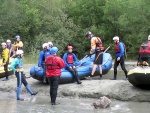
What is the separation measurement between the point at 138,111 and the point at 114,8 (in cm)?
2763

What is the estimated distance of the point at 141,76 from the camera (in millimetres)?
9359

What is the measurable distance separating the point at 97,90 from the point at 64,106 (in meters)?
1.64

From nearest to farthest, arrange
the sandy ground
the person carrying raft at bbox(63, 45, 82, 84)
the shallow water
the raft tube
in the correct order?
the shallow water < the raft tube < the sandy ground < the person carrying raft at bbox(63, 45, 82, 84)

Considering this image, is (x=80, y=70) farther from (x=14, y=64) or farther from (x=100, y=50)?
(x=14, y=64)

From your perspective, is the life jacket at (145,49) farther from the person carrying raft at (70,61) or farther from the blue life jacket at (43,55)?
the blue life jacket at (43,55)

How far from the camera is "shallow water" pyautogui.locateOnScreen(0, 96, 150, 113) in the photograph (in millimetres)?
8234

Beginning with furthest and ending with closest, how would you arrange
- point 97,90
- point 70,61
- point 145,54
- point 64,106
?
point 70,61 → point 97,90 → point 145,54 → point 64,106

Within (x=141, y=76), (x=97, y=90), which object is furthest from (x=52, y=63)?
(x=141, y=76)

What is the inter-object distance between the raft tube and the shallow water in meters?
0.58

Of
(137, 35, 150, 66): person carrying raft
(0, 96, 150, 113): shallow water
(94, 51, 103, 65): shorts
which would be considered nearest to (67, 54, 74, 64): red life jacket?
(94, 51, 103, 65): shorts

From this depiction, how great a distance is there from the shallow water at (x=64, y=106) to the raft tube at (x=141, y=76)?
580 millimetres

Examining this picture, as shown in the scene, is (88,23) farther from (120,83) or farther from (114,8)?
(120,83)

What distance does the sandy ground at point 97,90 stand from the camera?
9666 millimetres

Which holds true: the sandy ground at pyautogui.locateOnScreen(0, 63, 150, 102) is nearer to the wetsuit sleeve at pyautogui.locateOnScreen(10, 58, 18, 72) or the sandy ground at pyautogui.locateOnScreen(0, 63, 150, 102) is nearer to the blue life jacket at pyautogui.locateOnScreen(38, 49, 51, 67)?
the blue life jacket at pyautogui.locateOnScreen(38, 49, 51, 67)
